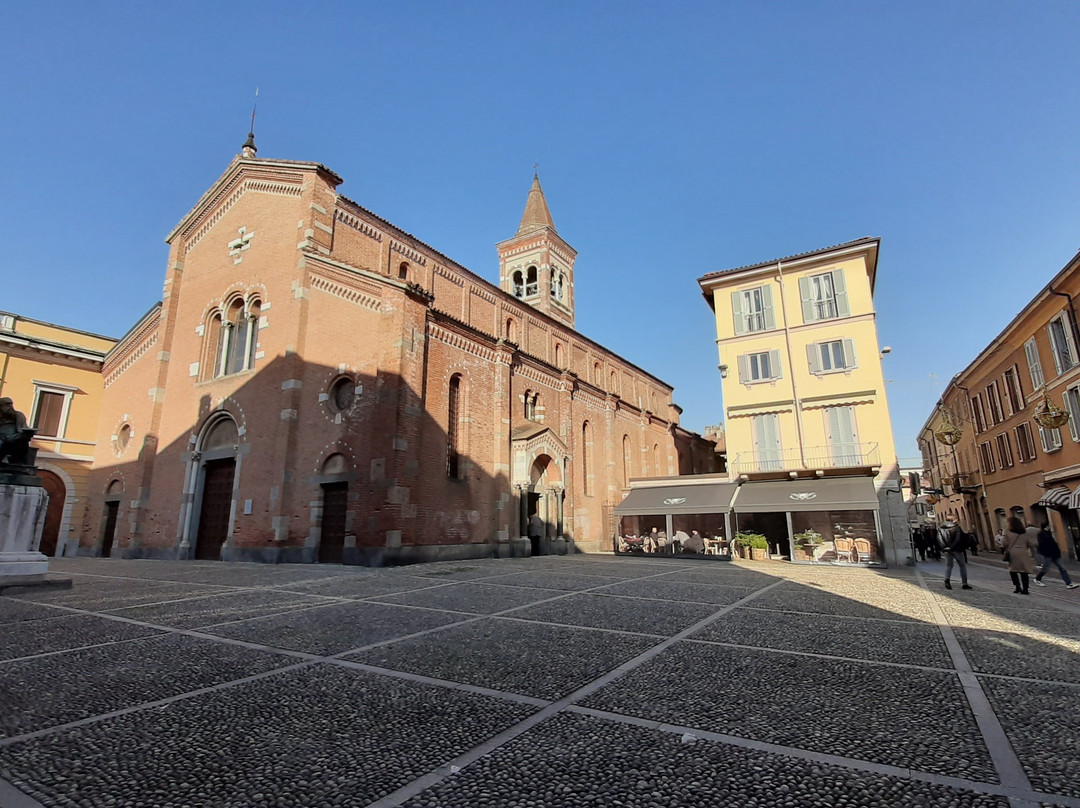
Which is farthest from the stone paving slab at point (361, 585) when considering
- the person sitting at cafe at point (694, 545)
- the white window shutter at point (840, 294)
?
the white window shutter at point (840, 294)

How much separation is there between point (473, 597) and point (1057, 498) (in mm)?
22512

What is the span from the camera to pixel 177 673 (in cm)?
449

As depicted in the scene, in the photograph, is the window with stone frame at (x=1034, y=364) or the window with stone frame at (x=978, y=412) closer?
the window with stone frame at (x=1034, y=364)

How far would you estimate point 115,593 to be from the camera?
30.1ft

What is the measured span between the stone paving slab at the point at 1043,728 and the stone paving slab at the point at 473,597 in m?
5.51

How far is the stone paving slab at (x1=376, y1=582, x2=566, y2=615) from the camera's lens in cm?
798

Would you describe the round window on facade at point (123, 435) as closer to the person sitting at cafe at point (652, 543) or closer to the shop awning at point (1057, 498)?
the person sitting at cafe at point (652, 543)

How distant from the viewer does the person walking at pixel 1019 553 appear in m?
11.0

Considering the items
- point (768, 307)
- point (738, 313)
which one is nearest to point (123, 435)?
point (738, 313)

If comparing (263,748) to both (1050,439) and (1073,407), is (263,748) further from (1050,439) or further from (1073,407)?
(1050,439)

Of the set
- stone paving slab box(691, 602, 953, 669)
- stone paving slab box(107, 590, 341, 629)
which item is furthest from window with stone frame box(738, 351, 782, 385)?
stone paving slab box(107, 590, 341, 629)

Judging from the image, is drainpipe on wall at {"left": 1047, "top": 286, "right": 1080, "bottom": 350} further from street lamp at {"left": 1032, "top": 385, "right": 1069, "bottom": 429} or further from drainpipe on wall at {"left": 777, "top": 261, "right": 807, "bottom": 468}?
drainpipe on wall at {"left": 777, "top": 261, "right": 807, "bottom": 468}

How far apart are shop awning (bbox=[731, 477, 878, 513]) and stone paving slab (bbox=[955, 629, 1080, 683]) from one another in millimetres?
12675

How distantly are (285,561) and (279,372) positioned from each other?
20.3ft
